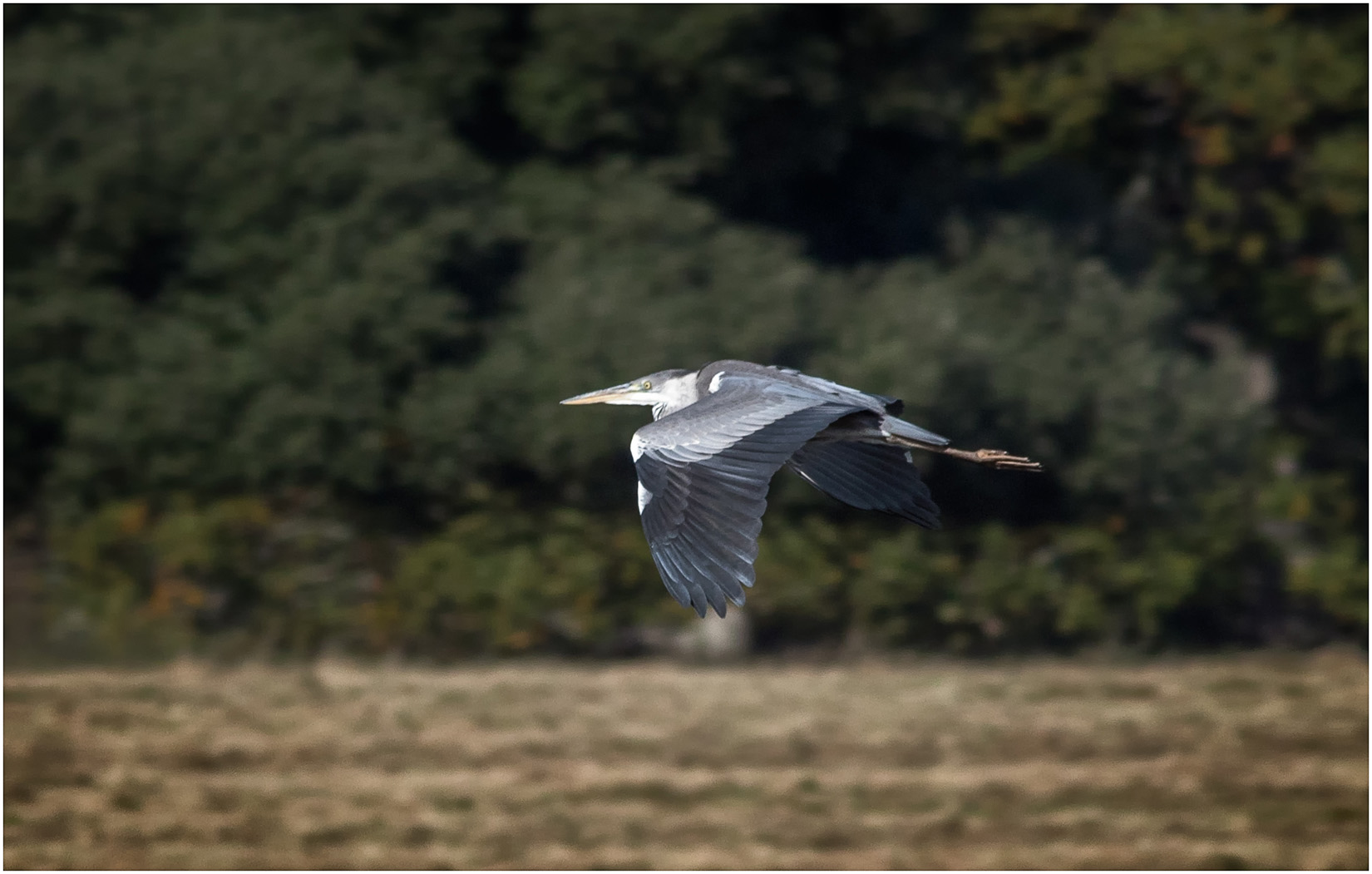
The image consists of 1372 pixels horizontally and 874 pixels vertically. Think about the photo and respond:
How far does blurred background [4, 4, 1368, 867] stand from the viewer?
11797mm

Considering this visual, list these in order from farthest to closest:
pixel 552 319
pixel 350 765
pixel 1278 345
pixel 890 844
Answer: pixel 1278 345, pixel 552 319, pixel 350 765, pixel 890 844

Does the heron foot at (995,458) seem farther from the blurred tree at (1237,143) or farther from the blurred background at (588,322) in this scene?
the blurred tree at (1237,143)

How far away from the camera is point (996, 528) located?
12562 millimetres

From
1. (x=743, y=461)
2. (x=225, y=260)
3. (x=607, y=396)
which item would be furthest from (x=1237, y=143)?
(x=743, y=461)

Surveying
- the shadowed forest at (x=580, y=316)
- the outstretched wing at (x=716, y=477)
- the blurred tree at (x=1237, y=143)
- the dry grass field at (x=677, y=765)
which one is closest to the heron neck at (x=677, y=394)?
the outstretched wing at (x=716, y=477)

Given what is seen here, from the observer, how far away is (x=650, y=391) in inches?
253

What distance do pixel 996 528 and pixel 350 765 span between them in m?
4.88

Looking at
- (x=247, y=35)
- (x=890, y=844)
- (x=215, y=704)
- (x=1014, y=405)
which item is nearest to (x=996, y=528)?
(x=1014, y=405)

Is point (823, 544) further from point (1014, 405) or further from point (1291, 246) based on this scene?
point (1291, 246)

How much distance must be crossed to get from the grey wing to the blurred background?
5566 millimetres

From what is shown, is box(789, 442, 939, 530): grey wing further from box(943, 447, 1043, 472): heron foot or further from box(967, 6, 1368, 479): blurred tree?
box(967, 6, 1368, 479): blurred tree

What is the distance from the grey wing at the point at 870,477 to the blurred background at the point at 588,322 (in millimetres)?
5566

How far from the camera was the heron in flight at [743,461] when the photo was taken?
445cm

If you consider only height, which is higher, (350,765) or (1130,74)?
(1130,74)
